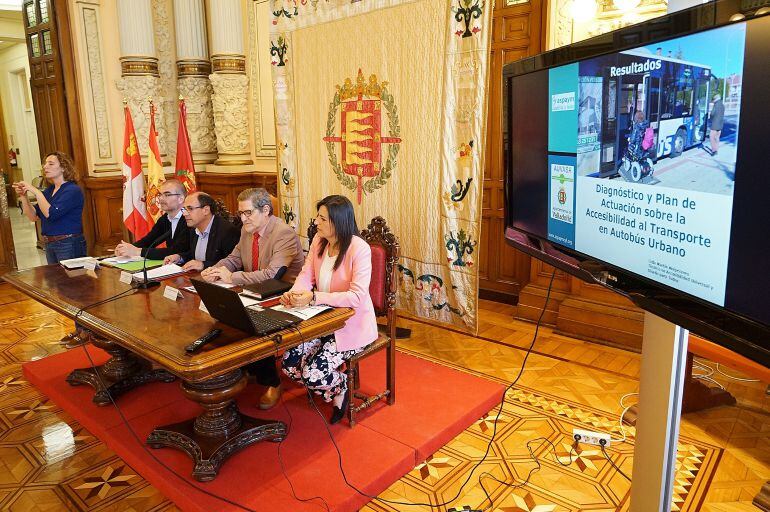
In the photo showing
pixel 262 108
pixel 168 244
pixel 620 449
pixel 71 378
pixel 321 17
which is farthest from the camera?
pixel 262 108

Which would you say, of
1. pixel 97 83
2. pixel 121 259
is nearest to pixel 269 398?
pixel 121 259

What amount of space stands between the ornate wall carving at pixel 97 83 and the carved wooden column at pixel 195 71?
0.82 m

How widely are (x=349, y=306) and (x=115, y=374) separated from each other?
1.52 metres

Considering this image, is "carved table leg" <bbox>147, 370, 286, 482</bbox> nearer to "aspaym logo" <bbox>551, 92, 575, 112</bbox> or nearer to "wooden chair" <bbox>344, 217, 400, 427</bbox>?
"wooden chair" <bbox>344, 217, 400, 427</bbox>

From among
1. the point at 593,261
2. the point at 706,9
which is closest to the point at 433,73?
the point at 593,261

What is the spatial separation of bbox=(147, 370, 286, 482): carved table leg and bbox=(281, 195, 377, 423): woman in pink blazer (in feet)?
0.92

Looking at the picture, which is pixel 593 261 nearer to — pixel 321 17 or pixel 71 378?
pixel 71 378

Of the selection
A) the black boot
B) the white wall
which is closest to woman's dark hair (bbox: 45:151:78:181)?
the black boot

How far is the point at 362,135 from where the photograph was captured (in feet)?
13.8

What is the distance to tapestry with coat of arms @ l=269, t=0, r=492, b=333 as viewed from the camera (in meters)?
3.56

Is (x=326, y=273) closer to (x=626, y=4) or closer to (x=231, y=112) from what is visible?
(x=626, y=4)

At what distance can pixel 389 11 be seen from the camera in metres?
3.93

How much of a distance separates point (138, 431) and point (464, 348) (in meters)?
2.08

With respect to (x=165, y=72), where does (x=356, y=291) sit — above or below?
below
